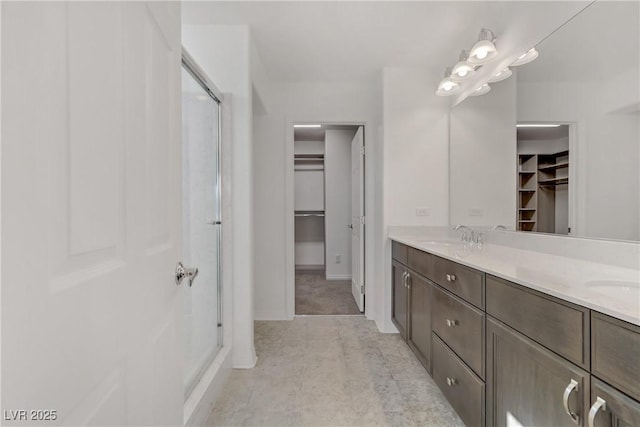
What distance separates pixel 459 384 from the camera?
4.96 ft

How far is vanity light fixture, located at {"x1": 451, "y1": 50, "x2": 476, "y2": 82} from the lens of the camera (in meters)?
2.22

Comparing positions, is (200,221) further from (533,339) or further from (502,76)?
(502,76)

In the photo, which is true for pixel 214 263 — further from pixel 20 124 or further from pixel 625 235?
pixel 625 235

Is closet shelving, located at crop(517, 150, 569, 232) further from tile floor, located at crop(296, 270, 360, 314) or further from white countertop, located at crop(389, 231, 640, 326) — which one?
tile floor, located at crop(296, 270, 360, 314)

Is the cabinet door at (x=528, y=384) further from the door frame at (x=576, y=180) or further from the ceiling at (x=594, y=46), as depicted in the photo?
the ceiling at (x=594, y=46)

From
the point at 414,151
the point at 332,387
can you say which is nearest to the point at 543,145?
the point at 414,151

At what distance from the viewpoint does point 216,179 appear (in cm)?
217

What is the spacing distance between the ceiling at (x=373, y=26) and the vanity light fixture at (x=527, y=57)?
69 millimetres

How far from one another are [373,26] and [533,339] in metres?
2.10

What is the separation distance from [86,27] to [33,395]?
0.56 metres

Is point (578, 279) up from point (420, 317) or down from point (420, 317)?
up

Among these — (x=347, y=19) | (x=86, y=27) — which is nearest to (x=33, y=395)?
(x=86, y=27)

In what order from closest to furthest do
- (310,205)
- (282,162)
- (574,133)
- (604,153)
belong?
(604,153) < (574,133) < (282,162) < (310,205)

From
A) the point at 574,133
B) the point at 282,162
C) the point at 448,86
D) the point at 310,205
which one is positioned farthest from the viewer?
the point at 310,205
